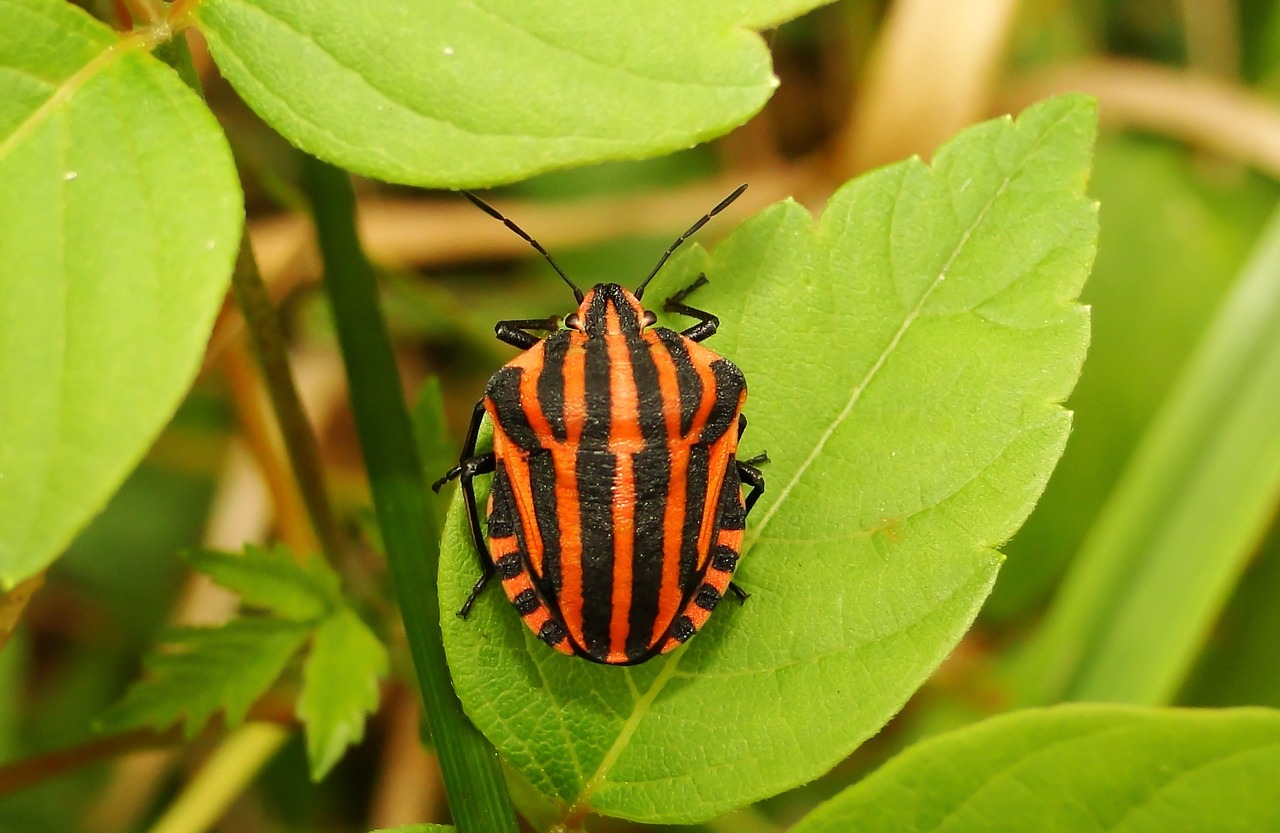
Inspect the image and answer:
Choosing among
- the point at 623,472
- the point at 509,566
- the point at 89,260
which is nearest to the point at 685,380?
the point at 623,472

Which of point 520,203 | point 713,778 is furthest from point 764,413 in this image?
point 520,203

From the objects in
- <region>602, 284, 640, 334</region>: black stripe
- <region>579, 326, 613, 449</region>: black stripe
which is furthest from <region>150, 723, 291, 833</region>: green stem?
<region>602, 284, 640, 334</region>: black stripe

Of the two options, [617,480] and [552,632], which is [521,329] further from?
[552,632]

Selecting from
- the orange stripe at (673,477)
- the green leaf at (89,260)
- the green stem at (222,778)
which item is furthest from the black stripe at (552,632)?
the green stem at (222,778)

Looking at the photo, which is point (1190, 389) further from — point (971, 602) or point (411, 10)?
point (411, 10)

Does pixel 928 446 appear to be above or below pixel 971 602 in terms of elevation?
above
